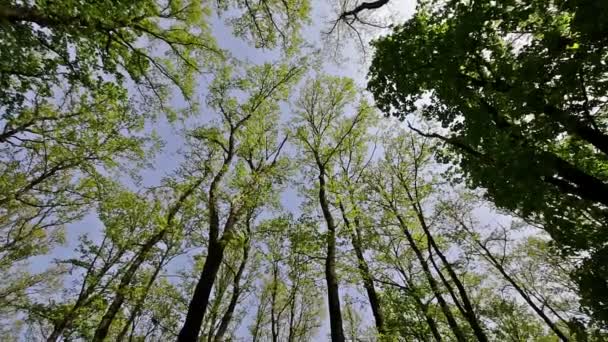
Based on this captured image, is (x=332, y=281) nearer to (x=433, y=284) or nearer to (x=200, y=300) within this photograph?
(x=200, y=300)

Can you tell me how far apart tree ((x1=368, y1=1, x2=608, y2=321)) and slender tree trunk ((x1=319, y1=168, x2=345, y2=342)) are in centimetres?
462

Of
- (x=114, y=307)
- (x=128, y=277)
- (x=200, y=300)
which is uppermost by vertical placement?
(x=128, y=277)

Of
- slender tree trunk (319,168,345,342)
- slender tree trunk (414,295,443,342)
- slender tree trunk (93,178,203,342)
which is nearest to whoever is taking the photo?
slender tree trunk (319,168,345,342)

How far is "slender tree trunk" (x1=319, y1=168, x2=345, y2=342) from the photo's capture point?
316 inches

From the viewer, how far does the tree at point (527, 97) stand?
16.7 feet

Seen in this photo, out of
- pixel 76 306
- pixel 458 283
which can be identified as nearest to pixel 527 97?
pixel 458 283

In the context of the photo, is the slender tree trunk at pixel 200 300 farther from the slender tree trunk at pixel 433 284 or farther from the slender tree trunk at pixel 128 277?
the slender tree trunk at pixel 433 284

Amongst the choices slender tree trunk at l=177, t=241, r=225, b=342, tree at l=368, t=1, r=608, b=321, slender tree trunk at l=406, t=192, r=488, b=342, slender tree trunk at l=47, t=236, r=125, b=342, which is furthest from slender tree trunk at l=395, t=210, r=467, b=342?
slender tree trunk at l=47, t=236, r=125, b=342

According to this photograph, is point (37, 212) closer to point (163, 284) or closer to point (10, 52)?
point (163, 284)

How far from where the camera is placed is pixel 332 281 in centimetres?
906

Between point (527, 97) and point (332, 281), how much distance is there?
21.3 ft

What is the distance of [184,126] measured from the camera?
11.6m

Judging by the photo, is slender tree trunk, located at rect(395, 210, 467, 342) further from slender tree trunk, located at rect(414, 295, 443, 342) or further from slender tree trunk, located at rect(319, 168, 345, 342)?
slender tree trunk, located at rect(319, 168, 345, 342)

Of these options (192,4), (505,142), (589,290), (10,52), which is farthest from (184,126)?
(589,290)
